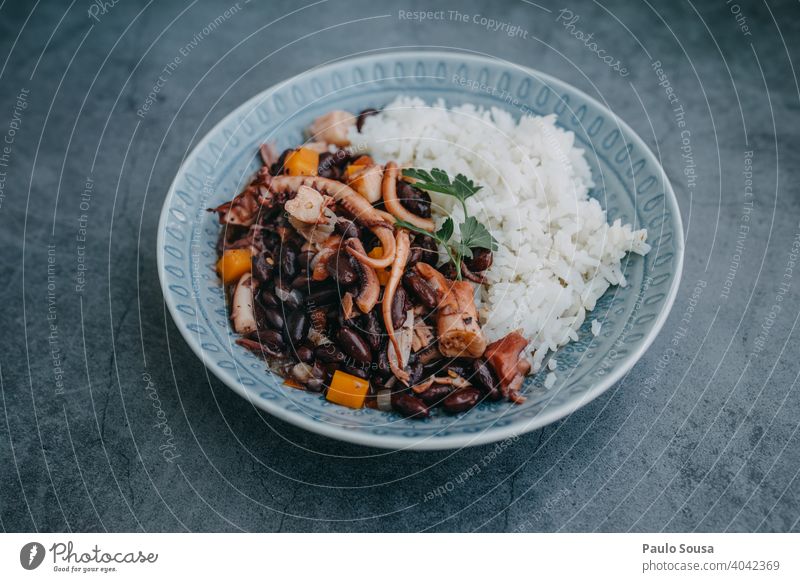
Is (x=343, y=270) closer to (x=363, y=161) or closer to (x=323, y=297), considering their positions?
(x=323, y=297)

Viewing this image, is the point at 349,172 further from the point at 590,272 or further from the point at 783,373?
the point at 783,373

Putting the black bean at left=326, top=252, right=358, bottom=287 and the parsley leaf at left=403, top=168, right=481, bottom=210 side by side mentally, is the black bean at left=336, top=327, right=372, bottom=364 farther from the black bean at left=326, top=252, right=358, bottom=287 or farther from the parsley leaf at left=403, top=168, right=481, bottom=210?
the parsley leaf at left=403, top=168, right=481, bottom=210

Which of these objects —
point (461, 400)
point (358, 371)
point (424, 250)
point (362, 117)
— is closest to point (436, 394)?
point (461, 400)

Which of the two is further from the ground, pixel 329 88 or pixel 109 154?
pixel 329 88

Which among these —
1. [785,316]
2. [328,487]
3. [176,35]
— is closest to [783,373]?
[785,316]

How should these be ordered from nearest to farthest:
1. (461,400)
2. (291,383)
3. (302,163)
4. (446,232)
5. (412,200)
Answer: (461,400)
(291,383)
(446,232)
(412,200)
(302,163)

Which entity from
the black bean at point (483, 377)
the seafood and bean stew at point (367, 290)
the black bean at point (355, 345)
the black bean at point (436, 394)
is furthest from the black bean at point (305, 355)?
the black bean at point (483, 377)

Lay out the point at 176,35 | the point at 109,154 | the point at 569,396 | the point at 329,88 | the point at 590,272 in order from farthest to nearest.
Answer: the point at 176,35, the point at 109,154, the point at 329,88, the point at 590,272, the point at 569,396
